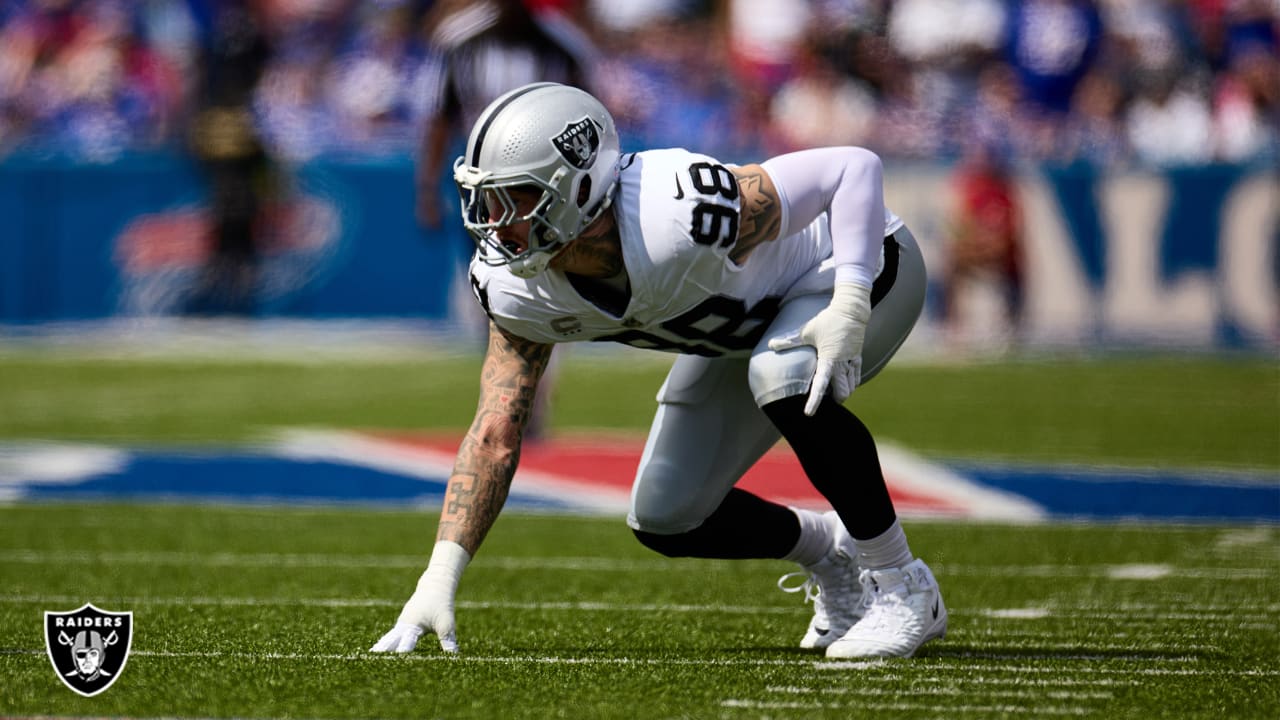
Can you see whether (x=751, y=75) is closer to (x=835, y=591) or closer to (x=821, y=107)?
(x=821, y=107)

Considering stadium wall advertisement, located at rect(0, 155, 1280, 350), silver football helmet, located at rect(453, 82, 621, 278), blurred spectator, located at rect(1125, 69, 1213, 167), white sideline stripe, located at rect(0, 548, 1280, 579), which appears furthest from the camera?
blurred spectator, located at rect(1125, 69, 1213, 167)

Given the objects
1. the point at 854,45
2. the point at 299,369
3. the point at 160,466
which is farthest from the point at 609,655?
the point at 854,45

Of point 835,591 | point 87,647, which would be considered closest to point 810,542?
point 835,591

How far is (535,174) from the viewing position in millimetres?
3264

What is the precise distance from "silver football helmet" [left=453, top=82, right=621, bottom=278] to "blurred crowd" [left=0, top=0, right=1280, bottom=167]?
11.3m

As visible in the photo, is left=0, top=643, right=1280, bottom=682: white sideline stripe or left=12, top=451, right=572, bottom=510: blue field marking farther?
left=12, top=451, right=572, bottom=510: blue field marking

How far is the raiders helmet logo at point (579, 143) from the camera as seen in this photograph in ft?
10.8

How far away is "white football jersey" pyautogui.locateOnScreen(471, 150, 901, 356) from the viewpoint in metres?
3.38

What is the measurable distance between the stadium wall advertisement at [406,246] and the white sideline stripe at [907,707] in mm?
10845

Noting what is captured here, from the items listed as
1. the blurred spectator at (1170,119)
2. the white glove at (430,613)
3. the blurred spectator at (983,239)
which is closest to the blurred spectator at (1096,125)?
the blurred spectator at (1170,119)

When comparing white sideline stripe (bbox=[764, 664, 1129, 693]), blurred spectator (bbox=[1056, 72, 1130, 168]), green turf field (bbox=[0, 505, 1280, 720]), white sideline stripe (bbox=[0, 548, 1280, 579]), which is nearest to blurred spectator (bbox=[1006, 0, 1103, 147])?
blurred spectator (bbox=[1056, 72, 1130, 168])

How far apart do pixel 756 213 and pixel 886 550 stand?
0.73 metres

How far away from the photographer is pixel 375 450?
7848 millimetres

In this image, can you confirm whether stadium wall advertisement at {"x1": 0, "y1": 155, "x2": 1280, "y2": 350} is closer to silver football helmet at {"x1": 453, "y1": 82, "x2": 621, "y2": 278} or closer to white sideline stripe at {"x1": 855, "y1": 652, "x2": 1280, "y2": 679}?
white sideline stripe at {"x1": 855, "y1": 652, "x2": 1280, "y2": 679}
